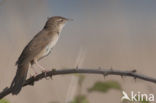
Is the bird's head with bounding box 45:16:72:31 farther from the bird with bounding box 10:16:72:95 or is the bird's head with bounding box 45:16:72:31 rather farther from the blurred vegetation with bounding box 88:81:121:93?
the blurred vegetation with bounding box 88:81:121:93

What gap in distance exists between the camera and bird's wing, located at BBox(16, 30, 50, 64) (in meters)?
3.96

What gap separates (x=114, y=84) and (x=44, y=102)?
2.62 meters

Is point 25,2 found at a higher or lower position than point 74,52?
higher

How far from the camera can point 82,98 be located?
3314mm

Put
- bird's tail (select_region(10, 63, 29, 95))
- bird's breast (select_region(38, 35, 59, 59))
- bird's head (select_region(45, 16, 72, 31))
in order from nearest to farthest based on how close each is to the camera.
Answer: bird's tail (select_region(10, 63, 29, 95)), bird's breast (select_region(38, 35, 59, 59)), bird's head (select_region(45, 16, 72, 31))

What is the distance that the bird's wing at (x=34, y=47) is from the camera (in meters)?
3.96

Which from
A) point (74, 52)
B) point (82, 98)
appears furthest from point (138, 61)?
point (82, 98)

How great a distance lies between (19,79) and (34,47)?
510 mm

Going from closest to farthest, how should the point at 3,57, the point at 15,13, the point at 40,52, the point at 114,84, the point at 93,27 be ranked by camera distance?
the point at 114,84 < the point at 40,52 < the point at 15,13 < the point at 3,57 < the point at 93,27

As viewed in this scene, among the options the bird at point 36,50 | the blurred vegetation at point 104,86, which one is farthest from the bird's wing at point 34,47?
the blurred vegetation at point 104,86

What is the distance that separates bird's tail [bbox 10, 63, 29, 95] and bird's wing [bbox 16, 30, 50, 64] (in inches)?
1.9

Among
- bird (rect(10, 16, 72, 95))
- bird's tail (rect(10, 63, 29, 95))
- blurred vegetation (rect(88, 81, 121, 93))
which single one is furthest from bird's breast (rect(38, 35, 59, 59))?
blurred vegetation (rect(88, 81, 121, 93))

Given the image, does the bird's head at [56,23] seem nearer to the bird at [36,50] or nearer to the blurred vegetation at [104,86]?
the bird at [36,50]

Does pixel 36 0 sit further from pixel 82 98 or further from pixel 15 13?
pixel 82 98
